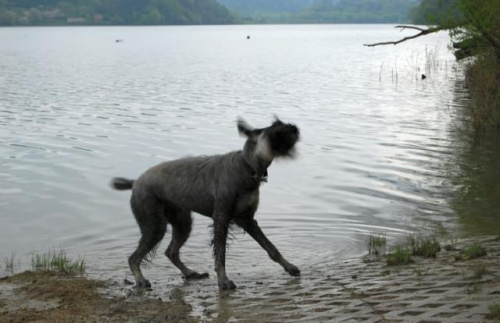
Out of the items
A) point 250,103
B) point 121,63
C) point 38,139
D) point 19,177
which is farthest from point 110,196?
point 121,63

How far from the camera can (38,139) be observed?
77.3 ft

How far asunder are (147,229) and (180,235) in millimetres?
595

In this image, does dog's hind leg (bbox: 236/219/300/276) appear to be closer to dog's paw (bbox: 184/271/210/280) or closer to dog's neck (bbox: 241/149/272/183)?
dog's neck (bbox: 241/149/272/183)

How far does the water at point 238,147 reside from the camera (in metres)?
12.5

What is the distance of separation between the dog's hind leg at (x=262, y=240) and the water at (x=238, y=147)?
665 mm

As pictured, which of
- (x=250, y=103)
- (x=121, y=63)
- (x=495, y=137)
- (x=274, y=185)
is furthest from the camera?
(x=121, y=63)

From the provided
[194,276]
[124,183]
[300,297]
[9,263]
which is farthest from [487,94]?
[300,297]

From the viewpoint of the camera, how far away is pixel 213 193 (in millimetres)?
8414

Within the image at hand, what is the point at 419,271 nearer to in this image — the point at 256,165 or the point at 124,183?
the point at 256,165

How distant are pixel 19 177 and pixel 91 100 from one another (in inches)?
692

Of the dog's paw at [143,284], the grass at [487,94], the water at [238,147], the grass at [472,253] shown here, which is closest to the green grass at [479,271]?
the grass at [472,253]

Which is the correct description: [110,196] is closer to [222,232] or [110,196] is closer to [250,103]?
[222,232]

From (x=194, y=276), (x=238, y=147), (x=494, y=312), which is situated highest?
(x=494, y=312)

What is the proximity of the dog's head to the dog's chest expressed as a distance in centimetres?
53
